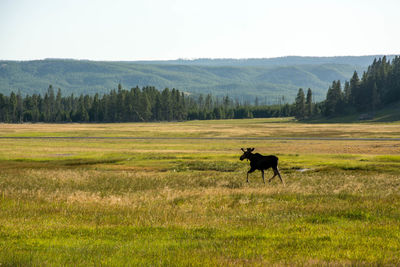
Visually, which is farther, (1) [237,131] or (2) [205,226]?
(1) [237,131]

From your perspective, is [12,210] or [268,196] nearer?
[12,210]

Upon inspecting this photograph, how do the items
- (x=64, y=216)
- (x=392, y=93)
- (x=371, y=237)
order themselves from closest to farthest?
(x=371, y=237) → (x=64, y=216) → (x=392, y=93)

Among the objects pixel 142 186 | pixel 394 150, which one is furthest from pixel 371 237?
pixel 394 150

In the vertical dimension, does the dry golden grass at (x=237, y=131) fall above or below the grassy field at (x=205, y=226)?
below

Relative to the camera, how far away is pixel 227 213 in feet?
56.2

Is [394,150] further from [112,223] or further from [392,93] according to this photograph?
[392,93]

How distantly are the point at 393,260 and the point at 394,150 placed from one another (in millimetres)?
53986

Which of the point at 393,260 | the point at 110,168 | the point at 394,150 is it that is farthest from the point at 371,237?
the point at 394,150

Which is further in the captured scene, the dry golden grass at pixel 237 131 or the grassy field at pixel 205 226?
the dry golden grass at pixel 237 131

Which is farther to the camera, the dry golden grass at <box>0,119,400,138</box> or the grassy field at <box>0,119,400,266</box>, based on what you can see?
the dry golden grass at <box>0,119,400,138</box>

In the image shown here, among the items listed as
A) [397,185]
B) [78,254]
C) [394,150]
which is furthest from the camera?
[394,150]

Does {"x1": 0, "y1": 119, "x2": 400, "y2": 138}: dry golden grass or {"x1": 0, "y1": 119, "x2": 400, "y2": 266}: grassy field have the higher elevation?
{"x1": 0, "y1": 119, "x2": 400, "y2": 266}: grassy field

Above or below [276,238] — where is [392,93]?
above

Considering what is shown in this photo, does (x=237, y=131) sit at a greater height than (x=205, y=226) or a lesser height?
lesser
